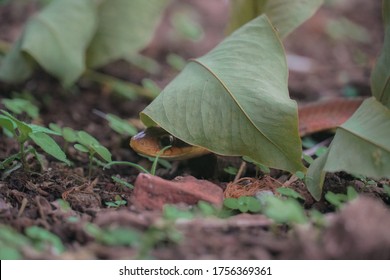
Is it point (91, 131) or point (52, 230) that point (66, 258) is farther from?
point (91, 131)

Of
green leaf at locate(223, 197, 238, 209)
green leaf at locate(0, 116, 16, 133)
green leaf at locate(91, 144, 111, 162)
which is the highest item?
green leaf at locate(0, 116, 16, 133)

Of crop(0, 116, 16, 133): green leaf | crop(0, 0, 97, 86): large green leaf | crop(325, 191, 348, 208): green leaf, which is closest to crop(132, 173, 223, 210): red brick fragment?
crop(325, 191, 348, 208): green leaf

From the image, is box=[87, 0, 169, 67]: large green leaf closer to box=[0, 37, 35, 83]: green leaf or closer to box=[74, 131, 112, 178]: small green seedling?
box=[0, 37, 35, 83]: green leaf

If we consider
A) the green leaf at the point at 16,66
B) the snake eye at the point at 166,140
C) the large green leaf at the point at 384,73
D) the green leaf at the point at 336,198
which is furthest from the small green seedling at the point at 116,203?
the green leaf at the point at 16,66

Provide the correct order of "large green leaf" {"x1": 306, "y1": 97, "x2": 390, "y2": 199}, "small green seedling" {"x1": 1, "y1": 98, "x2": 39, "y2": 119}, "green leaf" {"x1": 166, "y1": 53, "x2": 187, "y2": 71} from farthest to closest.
A: 1. "green leaf" {"x1": 166, "y1": 53, "x2": 187, "y2": 71}
2. "small green seedling" {"x1": 1, "y1": 98, "x2": 39, "y2": 119}
3. "large green leaf" {"x1": 306, "y1": 97, "x2": 390, "y2": 199}

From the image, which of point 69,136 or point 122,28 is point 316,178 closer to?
point 69,136

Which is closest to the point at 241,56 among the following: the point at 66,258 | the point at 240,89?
the point at 240,89

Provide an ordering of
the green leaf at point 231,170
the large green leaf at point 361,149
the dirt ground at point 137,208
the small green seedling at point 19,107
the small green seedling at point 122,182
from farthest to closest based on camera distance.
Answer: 1. the small green seedling at point 19,107
2. the green leaf at point 231,170
3. the small green seedling at point 122,182
4. the large green leaf at point 361,149
5. the dirt ground at point 137,208

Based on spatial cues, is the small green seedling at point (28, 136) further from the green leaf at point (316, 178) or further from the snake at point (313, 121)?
the green leaf at point (316, 178)
